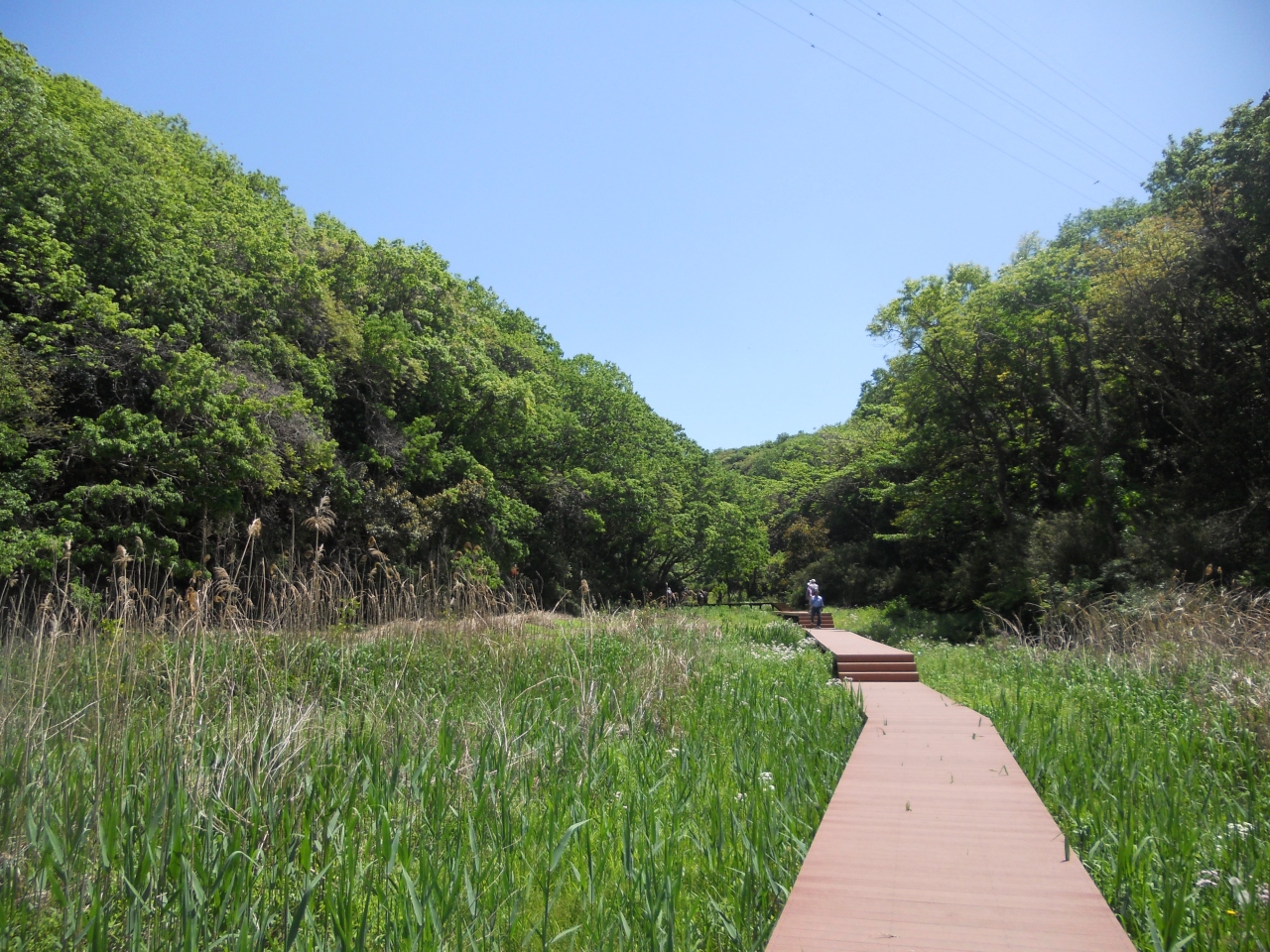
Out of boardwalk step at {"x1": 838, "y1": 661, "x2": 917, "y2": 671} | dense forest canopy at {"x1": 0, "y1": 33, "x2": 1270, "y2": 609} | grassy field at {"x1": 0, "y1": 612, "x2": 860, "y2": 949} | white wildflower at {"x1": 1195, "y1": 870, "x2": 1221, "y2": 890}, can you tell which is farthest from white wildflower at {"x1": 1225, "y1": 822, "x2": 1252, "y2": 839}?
boardwalk step at {"x1": 838, "y1": 661, "x2": 917, "y2": 671}

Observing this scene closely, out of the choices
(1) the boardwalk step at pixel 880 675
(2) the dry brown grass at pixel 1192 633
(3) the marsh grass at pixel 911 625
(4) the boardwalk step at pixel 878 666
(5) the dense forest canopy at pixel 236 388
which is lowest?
(3) the marsh grass at pixel 911 625

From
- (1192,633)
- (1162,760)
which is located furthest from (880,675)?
(1162,760)

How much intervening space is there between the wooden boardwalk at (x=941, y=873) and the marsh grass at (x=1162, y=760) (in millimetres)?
198

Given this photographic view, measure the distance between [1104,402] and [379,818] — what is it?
2139 cm

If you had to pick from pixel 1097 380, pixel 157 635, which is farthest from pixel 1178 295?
pixel 157 635

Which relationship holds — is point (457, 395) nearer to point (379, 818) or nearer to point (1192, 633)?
point (1192, 633)

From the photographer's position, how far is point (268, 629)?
5.62 metres

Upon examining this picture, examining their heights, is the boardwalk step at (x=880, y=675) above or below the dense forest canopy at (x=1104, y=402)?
below

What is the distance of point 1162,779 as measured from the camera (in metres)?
3.86

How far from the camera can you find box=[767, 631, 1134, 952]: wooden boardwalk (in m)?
2.07

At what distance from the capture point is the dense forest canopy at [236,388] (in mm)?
12969

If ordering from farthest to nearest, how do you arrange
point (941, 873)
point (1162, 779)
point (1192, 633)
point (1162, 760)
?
point (1192, 633)
point (1162, 760)
point (1162, 779)
point (941, 873)

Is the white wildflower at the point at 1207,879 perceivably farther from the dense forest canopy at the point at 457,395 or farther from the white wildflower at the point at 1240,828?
the dense forest canopy at the point at 457,395

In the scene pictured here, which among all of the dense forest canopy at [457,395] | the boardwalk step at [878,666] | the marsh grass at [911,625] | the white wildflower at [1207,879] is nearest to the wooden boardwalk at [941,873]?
the white wildflower at [1207,879]
